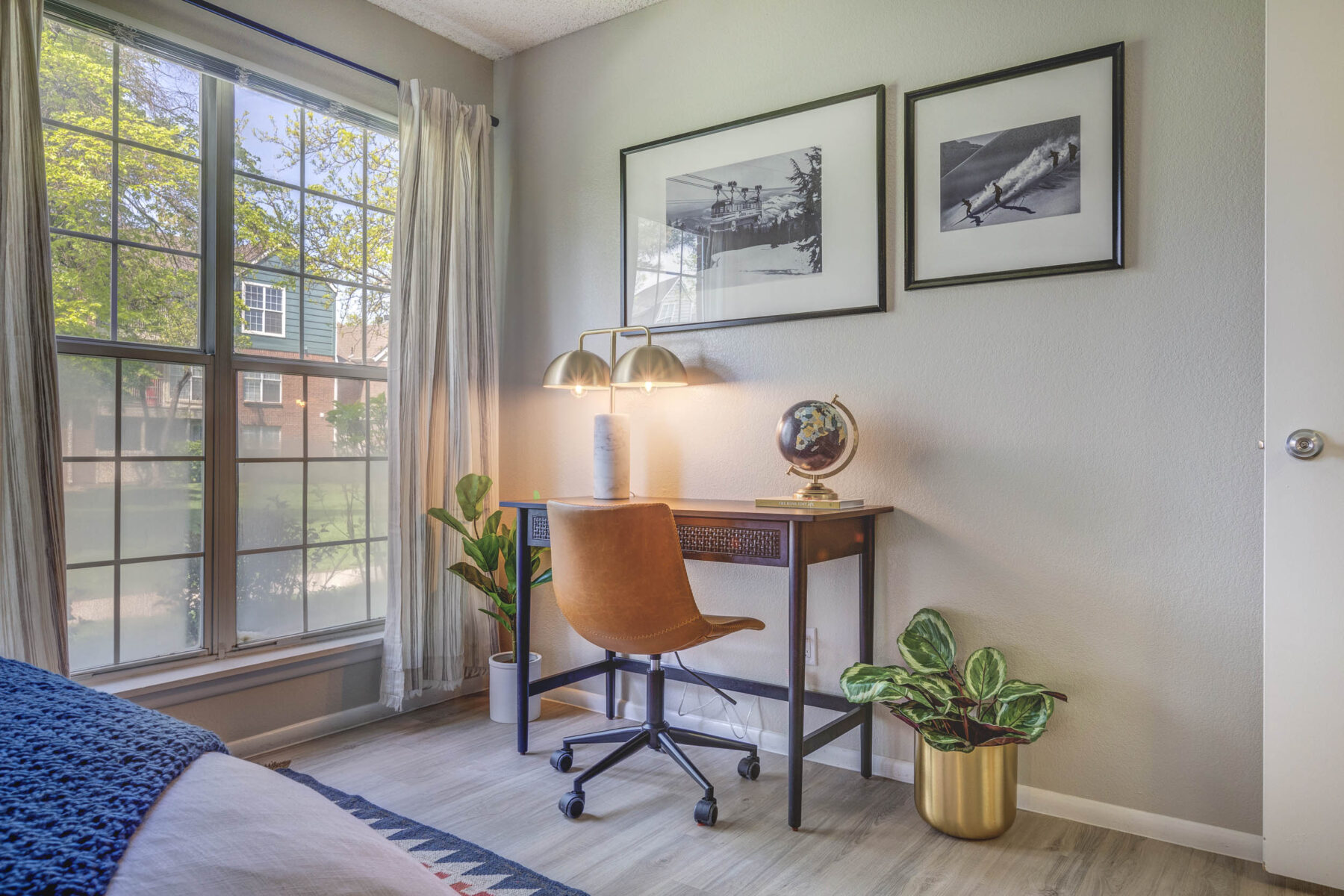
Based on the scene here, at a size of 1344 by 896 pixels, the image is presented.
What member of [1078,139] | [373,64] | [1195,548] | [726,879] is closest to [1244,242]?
[1078,139]

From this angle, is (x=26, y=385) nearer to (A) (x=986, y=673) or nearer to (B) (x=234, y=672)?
(B) (x=234, y=672)

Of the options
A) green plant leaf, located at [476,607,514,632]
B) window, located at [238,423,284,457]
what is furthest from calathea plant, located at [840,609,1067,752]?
window, located at [238,423,284,457]

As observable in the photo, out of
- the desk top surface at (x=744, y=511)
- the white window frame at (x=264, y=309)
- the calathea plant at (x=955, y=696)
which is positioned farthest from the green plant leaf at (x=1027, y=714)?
the white window frame at (x=264, y=309)

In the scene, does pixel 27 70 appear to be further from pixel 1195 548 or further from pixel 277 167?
pixel 1195 548

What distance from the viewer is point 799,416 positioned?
2.47 metres

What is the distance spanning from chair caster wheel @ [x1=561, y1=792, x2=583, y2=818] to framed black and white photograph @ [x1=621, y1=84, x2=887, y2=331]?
1604 mm

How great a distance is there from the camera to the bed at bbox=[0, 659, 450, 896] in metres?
0.59

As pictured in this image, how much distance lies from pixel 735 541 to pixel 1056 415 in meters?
0.96

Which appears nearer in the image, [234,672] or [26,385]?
[26,385]

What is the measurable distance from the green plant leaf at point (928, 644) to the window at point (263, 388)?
2.20 metres

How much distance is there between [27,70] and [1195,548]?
326 centimetres

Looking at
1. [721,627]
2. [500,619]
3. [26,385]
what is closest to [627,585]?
[721,627]

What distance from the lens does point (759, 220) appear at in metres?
2.83

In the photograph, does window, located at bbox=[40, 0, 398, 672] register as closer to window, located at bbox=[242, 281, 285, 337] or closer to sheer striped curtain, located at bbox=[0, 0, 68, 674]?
window, located at bbox=[242, 281, 285, 337]
